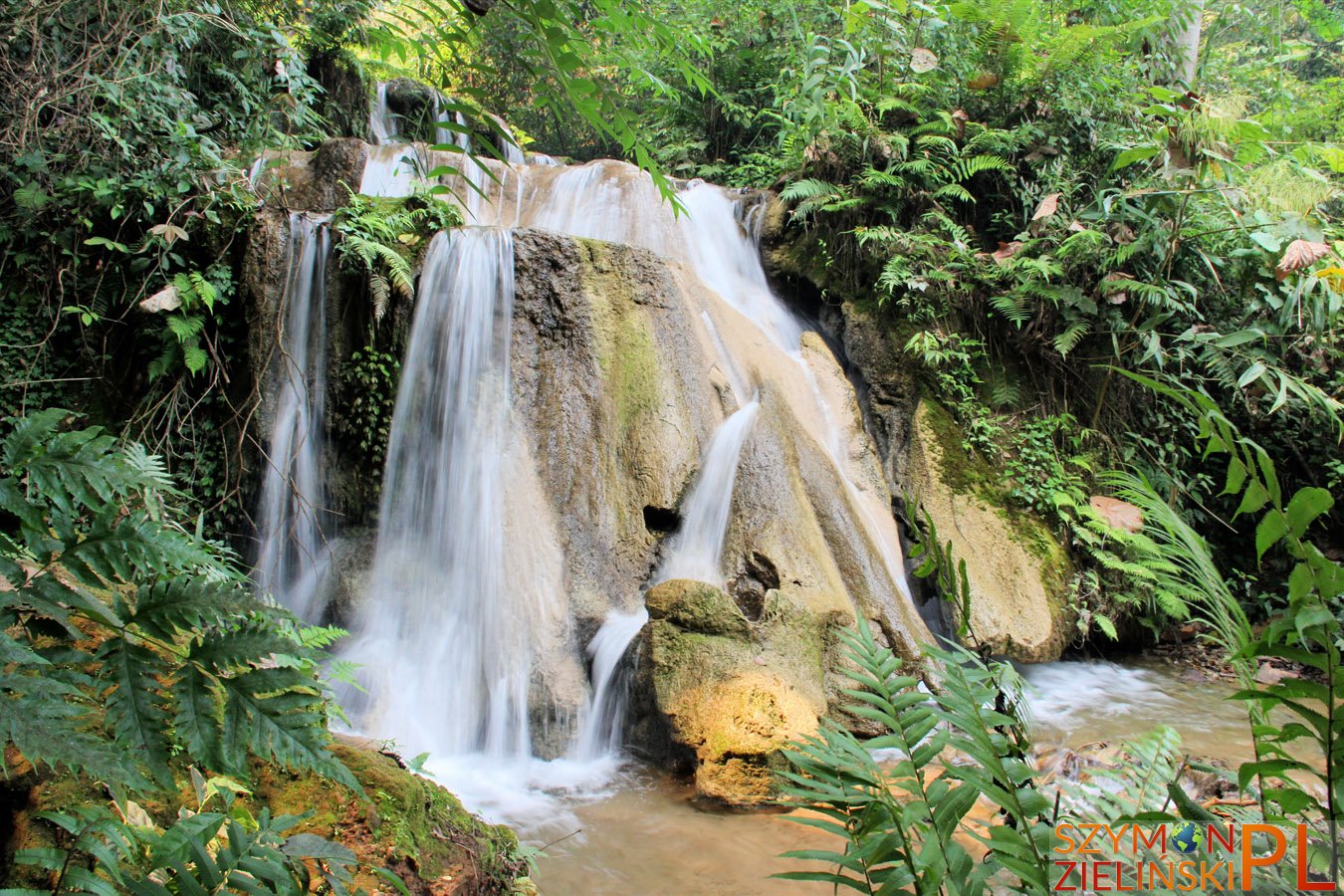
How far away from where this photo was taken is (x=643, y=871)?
3109 millimetres

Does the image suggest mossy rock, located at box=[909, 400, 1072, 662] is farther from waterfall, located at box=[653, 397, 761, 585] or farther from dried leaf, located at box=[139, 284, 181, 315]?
dried leaf, located at box=[139, 284, 181, 315]

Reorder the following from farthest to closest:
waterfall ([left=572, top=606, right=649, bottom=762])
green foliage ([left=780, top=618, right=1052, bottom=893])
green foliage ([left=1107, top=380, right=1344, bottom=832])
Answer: waterfall ([left=572, top=606, right=649, bottom=762]) → green foliage ([left=780, top=618, right=1052, bottom=893]) → green foliage ([left=1107, top=380, right=1344, bottom=832])

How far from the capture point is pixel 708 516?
566 cm

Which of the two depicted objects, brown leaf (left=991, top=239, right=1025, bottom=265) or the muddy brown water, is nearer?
the muddy brown water

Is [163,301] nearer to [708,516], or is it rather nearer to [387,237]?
[387,237]

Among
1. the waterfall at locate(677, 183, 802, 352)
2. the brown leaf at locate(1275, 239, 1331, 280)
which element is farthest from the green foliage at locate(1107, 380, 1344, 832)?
the brown leaf at locate(1275, 239, 1331, 280)

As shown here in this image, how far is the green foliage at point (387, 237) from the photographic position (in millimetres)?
5867

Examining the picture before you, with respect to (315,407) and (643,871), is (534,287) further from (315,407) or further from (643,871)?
(643,871)

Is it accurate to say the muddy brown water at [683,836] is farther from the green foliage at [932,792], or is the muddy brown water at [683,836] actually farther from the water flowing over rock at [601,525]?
the green foliage at [932,792]

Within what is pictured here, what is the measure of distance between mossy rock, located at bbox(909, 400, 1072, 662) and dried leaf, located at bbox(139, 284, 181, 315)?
248 inches

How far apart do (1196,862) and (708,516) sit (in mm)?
4763

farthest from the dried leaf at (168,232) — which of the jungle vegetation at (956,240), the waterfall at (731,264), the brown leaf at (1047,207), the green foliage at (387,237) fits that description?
the brown leaf at (1047,207)

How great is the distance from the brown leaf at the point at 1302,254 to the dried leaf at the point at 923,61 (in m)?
3.82

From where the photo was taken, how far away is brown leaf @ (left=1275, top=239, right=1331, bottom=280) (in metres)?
6.39
